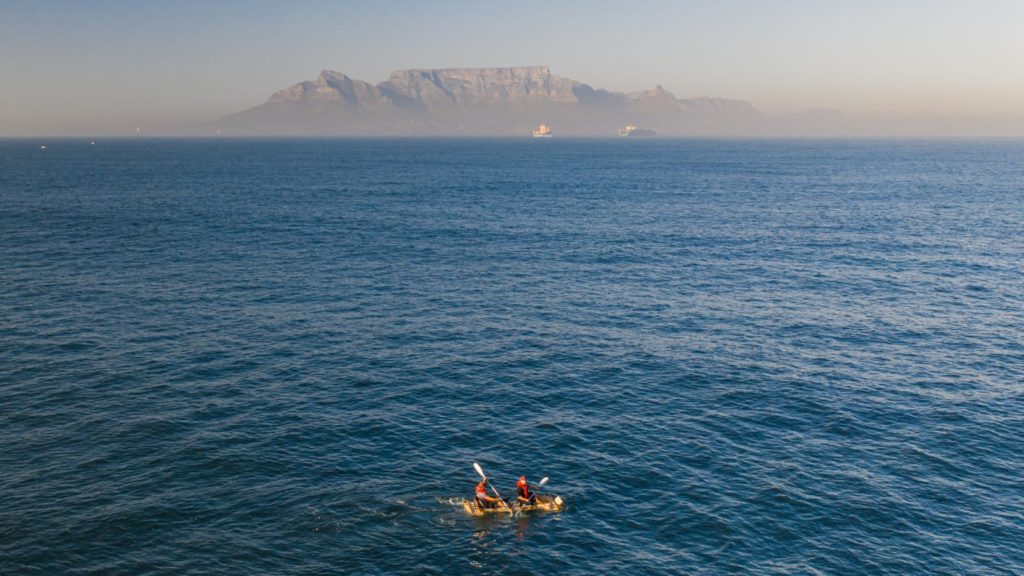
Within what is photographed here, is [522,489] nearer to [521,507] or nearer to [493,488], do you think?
[521,507]

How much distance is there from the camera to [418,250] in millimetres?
112625

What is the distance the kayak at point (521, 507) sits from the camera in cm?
4238

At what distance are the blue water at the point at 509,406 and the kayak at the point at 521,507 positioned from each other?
71 cm

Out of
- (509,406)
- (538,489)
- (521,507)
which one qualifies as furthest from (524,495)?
(509,406)

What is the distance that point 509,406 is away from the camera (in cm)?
5728

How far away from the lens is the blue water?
39469 millimetres

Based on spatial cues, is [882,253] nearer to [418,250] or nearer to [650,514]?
[418,250]

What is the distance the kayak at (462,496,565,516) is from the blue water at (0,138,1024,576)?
711 mm

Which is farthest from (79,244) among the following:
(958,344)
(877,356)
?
(958,344)

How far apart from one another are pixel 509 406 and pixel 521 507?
15356mm

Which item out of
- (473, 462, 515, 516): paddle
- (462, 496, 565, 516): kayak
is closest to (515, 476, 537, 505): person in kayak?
(462, 496, 565, 516): kayak

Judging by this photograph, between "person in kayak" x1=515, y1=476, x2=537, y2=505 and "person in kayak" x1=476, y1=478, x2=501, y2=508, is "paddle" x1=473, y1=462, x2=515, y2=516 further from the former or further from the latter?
"person in kayak" x1=515, y1=476, x2=537, y2=505

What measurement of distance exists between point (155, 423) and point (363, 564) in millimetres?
24174

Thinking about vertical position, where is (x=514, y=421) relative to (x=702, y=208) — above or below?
below
